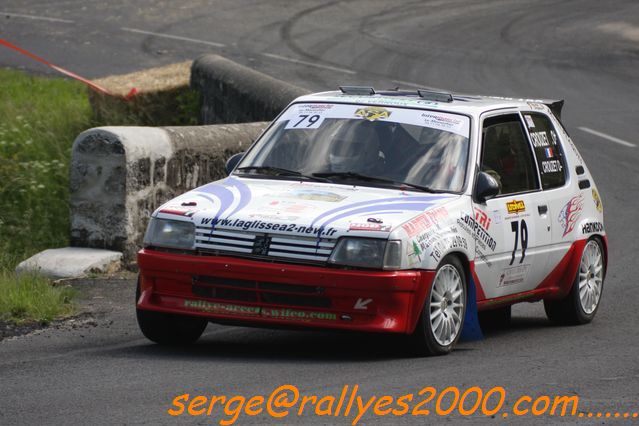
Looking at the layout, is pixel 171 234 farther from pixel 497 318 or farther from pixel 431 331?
pixel 497 318

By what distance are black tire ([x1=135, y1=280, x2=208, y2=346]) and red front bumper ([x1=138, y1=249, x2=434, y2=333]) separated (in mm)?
372

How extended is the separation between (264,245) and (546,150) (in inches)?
113

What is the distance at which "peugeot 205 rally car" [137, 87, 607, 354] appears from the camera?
27.4ft

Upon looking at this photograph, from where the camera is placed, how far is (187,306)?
8.66 m

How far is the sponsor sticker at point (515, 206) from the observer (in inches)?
381

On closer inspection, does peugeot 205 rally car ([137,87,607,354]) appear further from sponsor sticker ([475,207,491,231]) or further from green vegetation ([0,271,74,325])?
green vegetation ([0,271,74,325])

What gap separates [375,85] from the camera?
79.2ft

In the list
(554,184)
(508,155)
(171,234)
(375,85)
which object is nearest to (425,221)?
(171,234)

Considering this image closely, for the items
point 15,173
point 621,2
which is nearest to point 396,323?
point 15,173

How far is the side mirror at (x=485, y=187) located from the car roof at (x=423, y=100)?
62cm

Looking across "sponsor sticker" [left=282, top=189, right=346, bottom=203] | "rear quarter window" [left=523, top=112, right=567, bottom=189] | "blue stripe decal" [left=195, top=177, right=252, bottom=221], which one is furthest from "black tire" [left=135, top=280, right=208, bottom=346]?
"rear quarter window" [left=523, top=112, right=567, bottom=189]

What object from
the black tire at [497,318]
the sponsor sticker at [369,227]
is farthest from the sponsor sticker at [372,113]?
the black tire at [497,318]

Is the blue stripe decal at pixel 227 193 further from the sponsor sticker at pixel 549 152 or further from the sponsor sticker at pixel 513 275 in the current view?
the sponsor sticker at pixel 549 152

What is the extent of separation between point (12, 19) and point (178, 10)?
3.67 meters
